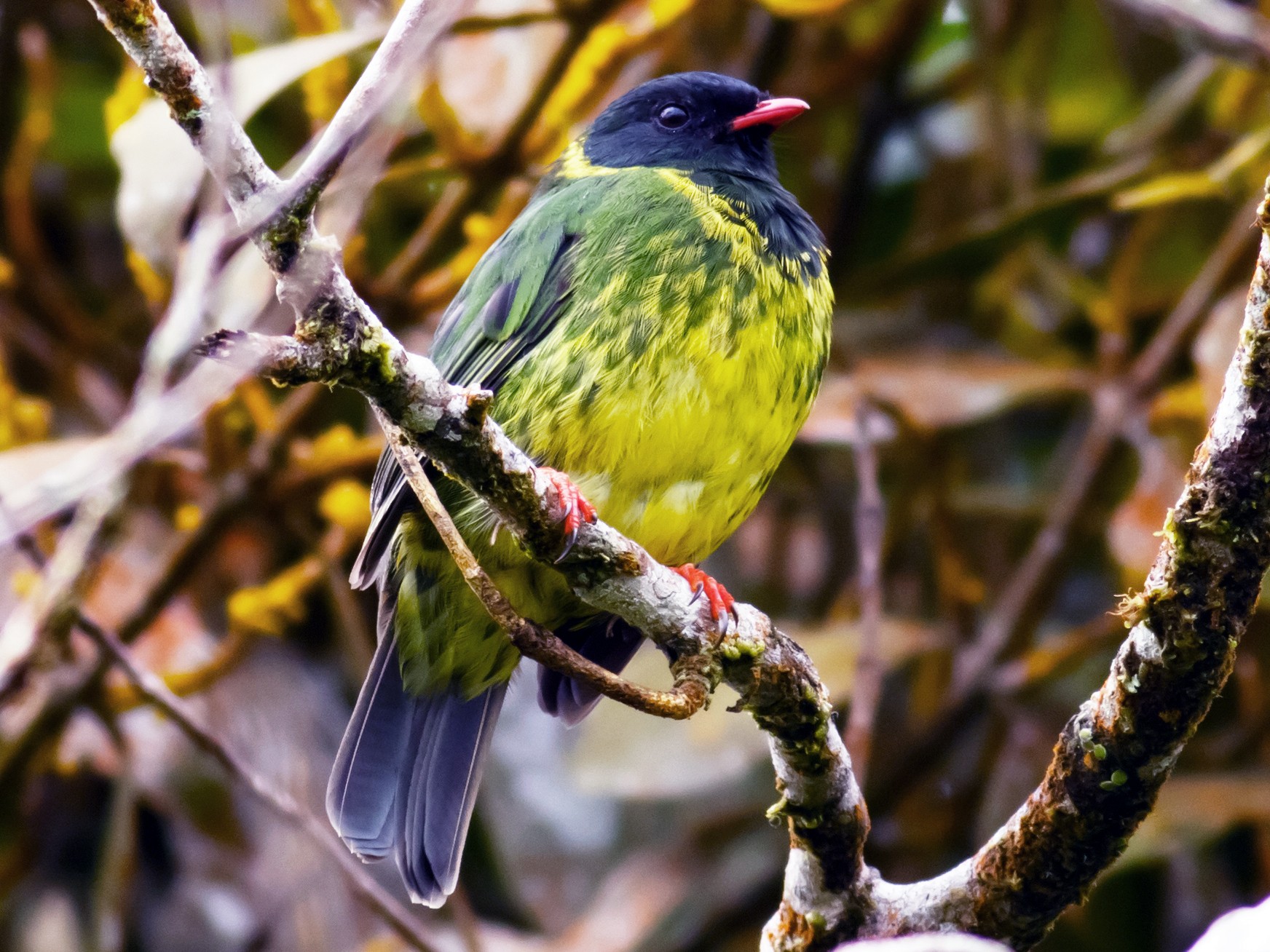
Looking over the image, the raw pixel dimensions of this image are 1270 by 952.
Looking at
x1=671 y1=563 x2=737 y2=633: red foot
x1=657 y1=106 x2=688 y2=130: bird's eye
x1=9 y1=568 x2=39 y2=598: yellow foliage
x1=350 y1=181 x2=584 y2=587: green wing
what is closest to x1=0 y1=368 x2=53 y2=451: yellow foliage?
x1=9 y1=568 x2=39 y2=598: yellow foliage

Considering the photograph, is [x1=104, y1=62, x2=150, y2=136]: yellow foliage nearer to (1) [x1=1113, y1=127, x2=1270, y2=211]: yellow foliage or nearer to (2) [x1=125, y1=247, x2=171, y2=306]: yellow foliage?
(2) [x1=125, y1=247, x2=171, y2=306]: yellow foliage

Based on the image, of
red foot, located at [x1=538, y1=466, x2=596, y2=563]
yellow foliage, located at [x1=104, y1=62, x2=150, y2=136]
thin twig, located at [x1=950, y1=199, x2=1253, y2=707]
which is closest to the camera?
red foot, located at [x1=538, y1=466, x2=596, y2=563]

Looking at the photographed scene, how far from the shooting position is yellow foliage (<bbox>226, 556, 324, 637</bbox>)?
344 cm

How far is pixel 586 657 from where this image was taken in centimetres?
307

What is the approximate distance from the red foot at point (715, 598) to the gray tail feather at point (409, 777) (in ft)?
2.39

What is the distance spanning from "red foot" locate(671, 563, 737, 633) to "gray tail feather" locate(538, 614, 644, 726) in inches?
18.6

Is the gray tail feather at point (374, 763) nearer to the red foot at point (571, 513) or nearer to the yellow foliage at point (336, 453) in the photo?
the yellow foliage at point (336, 453)

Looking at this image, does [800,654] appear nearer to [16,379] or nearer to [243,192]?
[243,192]

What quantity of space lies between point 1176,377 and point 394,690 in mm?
2261

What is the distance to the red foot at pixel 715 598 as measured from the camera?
2.22 m

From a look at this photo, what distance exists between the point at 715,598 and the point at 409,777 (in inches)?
Answer: 37.1

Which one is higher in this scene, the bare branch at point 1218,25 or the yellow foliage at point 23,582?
the bare branch at point 1218,25

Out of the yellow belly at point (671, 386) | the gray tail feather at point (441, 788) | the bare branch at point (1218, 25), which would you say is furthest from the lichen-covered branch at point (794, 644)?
the bare branch at point (1218, 25)

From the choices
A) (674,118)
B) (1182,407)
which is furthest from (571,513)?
(1182,407)
